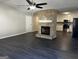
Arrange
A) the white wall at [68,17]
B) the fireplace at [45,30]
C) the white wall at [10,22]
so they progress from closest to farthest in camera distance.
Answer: the white wall at [10,22] → the fireplace at [45,30] → the white wall at [68,17]

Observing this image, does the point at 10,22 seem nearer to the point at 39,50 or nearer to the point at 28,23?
the point at 28,23

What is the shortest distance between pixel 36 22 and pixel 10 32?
432 cm

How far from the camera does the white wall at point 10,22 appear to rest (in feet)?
21.4

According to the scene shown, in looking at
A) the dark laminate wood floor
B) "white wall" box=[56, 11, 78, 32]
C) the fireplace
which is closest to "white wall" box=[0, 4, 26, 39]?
the dark laminate wood floor

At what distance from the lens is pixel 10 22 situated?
23.7ft

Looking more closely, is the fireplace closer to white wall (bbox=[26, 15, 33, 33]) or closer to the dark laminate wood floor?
the dark laminate wood floor

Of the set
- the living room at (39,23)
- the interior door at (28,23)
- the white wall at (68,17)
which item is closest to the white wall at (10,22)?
the living room at (39,23)

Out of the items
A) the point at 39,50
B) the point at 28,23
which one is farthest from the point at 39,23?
the point at 39,50

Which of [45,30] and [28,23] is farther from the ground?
[28,23]

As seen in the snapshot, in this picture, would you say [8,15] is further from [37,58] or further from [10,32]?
[37,58]

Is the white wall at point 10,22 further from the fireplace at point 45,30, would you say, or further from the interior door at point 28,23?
the fireplace at point 45,30

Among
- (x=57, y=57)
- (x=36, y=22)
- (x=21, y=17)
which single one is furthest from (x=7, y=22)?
(x=57, y=57)

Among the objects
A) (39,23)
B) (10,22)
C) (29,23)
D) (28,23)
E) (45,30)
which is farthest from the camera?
(29,23)

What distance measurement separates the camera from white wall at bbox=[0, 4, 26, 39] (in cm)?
651
